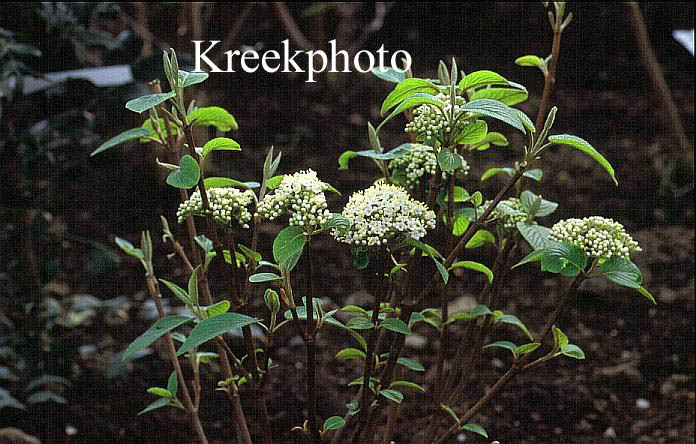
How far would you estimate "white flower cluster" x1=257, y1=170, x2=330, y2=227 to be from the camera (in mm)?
675

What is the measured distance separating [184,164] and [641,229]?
1.79 meters

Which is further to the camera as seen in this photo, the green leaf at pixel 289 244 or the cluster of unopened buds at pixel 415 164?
the cluster of unopened buds at pixel 415 164

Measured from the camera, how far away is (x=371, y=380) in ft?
2.92

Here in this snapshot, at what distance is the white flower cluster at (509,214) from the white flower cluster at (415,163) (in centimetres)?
9

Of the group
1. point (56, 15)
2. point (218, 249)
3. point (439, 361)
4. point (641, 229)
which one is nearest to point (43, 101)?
point (56, 15)

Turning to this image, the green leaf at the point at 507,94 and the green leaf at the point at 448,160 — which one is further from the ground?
the green leaf at the point at 507,94

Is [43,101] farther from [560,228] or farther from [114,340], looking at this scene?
[560,228]

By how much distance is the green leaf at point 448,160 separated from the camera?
697mm

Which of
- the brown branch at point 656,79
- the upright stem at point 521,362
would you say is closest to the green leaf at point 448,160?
the upright stem at point 521,362

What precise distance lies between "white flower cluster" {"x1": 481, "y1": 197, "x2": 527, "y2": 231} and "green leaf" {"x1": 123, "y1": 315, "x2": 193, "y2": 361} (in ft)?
Answer: 1.17

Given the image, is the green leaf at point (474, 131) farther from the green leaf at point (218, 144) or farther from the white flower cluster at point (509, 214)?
the green leaf at point (218, 144)

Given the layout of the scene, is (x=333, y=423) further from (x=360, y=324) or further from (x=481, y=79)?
(x=481, y=79)

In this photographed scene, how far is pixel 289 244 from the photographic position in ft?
2.21

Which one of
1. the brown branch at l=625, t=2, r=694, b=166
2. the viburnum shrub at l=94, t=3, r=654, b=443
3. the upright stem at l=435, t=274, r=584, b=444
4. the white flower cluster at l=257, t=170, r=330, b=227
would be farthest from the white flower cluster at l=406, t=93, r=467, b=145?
the brown branch at l=625, t=2, r=694, b=166
